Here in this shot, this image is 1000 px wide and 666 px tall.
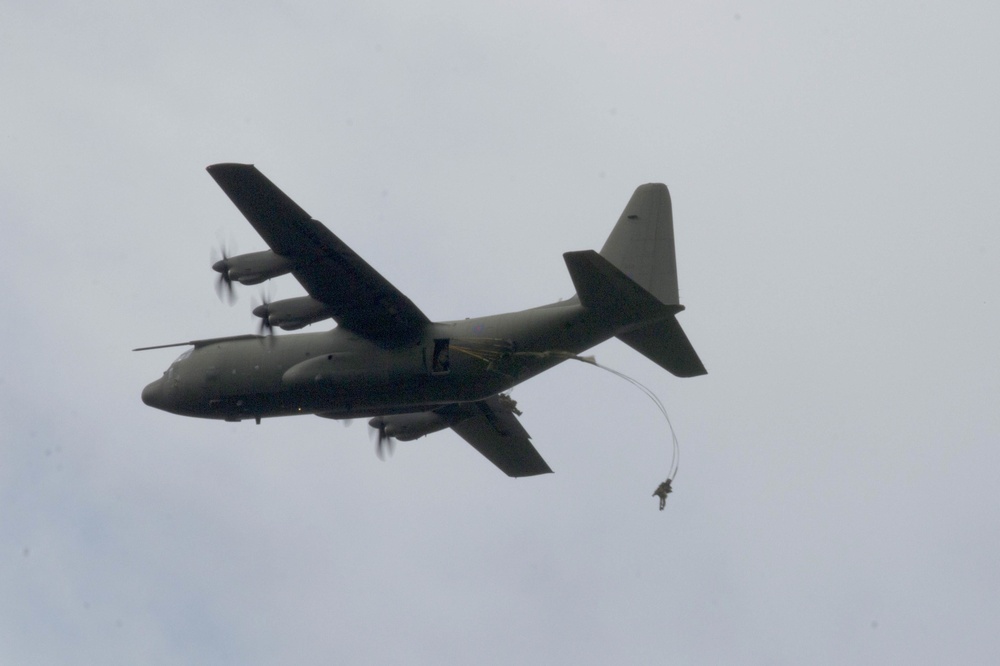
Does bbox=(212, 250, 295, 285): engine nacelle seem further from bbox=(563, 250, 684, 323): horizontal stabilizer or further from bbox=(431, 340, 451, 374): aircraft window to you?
bbox=(563, 250, 684, 323): horizontal stabilizer

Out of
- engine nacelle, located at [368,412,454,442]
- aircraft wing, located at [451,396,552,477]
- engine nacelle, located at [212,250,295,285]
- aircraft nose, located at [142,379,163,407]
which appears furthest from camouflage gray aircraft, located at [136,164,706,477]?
aircraft wing, located at [451,396,552,477]

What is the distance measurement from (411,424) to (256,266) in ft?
24.0

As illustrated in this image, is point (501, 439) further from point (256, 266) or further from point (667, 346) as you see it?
point (256, 266)

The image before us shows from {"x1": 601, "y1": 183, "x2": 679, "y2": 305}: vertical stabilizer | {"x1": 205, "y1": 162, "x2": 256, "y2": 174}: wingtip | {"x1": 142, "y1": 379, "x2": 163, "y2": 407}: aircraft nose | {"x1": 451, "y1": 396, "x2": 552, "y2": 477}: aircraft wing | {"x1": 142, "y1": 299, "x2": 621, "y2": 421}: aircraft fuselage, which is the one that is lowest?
{"x1": 451, "y1": 396, "x2": 552, "y2": 477}: aircraft wing

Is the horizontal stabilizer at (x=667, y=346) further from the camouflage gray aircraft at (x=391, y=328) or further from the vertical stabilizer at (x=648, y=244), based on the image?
the vertical stabilizer at (x=648, y=244)

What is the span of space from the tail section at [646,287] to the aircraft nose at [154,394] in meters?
11.3

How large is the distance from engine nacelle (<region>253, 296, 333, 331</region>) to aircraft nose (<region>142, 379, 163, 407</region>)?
14.6 feet

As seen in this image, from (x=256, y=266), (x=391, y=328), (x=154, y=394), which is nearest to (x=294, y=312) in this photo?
(x=256, y=266)

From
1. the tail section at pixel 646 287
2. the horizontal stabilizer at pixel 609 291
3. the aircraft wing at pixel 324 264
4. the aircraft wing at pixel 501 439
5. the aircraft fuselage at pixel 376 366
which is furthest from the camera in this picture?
the aircraft wing at pixel 501 439

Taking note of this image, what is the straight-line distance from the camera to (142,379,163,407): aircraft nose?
32406 mm

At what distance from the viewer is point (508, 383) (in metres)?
28.8

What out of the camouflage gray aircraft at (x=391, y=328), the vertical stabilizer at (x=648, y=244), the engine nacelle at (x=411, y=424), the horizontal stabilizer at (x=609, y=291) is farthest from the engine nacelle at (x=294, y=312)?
the vertical stabilizer at (x=648, y=244)

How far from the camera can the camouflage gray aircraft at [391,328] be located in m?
27.2

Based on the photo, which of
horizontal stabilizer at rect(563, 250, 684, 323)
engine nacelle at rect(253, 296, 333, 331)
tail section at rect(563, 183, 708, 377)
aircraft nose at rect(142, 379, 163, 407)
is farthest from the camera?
aircraft nose at rect(142, 379, 163, 407)
